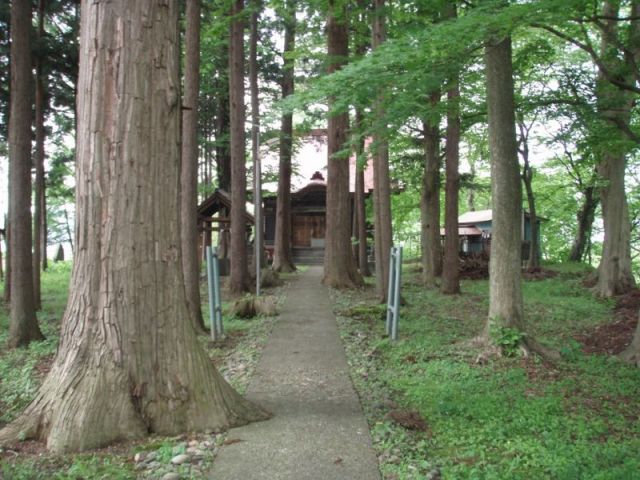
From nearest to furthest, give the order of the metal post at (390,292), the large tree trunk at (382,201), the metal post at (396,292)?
the metal post at (396,292) < the metal post at (390,292) < the large tree trunk at (382,201)

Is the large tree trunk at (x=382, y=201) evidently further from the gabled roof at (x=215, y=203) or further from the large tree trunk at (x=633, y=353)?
the gabled roof at (x=215, y=203)

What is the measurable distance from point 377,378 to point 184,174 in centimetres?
568

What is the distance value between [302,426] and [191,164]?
6.54m

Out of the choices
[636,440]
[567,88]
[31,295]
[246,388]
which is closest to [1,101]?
[31,295]

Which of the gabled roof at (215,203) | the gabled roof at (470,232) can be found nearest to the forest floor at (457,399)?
the gabled roof at (215,203)

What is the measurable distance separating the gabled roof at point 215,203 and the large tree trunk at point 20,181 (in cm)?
1151

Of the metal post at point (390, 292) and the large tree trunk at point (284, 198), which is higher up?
the large tree trunk at point (284, 198)

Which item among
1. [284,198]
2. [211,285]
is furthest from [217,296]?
[284,198]

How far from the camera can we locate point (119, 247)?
4090mm

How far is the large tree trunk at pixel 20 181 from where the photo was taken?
29.5 feet

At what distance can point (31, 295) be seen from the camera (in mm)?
9297

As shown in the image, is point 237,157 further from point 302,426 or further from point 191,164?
point 302,426

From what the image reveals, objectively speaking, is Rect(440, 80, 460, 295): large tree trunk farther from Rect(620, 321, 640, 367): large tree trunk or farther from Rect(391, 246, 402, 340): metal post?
Rect(620, 321, 640, 367): large tree trunk

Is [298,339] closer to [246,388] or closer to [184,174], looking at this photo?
[246,388]
